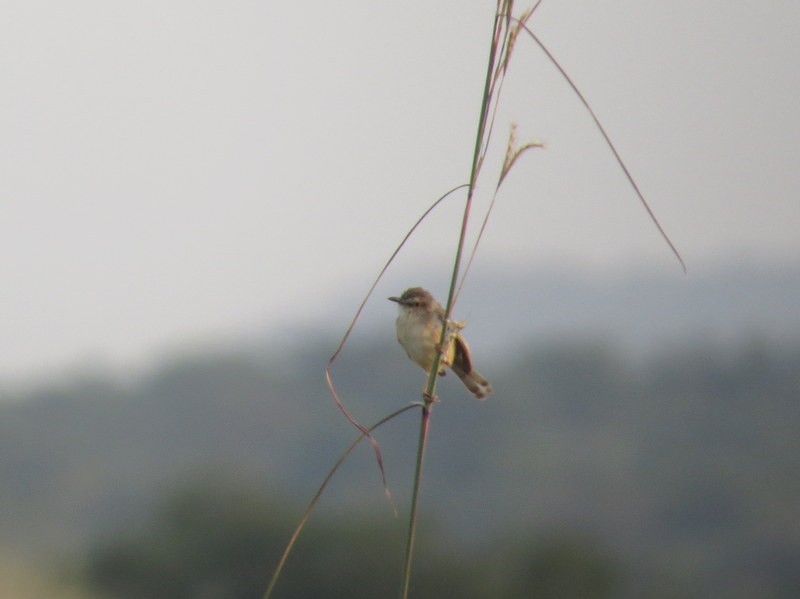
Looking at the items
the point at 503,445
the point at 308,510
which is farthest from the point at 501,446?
the point at 308,510

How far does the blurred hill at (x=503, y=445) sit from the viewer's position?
7456 cm

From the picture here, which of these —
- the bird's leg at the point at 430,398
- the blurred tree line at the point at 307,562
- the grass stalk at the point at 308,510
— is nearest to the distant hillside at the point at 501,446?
the blurred tree line at the point at 307,562

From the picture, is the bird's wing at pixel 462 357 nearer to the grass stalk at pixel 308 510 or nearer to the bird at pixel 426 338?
the bird at pixel 426 338

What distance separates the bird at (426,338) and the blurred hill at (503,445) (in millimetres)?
59835

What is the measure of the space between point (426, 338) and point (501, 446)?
259 ft

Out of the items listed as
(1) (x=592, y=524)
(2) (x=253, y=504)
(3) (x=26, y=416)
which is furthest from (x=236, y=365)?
(2) (x=253, y=504)

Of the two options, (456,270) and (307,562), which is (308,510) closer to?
(456,270)

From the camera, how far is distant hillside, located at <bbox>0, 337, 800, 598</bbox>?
2960 inches

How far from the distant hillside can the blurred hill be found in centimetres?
12

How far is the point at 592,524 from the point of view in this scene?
260 feet

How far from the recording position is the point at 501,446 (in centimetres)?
8375

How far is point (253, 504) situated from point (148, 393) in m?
38.4

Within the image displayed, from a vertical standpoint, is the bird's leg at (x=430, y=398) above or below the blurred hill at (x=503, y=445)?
below

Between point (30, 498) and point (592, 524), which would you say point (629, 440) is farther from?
point (30, 498)
